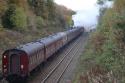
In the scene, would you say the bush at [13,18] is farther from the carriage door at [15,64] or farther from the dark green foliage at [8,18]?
the carriage door at [15,64]

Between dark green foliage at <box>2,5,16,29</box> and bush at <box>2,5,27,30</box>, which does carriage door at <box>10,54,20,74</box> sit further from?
dark green foliage at <box>2,5,16,29</box>

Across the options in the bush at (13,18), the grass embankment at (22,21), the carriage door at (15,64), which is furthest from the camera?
the bush at (13,18)

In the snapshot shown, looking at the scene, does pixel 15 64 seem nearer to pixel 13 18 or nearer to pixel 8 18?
pixel 13 18

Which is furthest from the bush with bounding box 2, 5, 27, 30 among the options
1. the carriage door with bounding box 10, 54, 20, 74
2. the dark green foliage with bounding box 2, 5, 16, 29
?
the carriage door with bounding box 10, 54, 20, 74

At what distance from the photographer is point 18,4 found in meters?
56.2

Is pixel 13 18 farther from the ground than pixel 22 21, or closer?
farther from the ground

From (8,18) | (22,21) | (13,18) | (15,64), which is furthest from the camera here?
(22,21)

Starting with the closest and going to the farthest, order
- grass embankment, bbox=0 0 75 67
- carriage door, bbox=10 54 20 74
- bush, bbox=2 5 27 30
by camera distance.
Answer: carriage door, bbox=10 54 20 74
grass embankment, bbox=0 0 75 67
bush, bbox=2 5 27 30

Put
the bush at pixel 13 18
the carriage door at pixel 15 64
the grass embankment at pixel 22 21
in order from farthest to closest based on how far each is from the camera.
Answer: the bush at pixel 13 18, the grass embankment at pixel 22 21, the carriage door at pixel 15 64

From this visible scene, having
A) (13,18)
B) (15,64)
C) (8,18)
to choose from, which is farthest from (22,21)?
(15,64)

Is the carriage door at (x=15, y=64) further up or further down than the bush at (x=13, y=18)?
further down

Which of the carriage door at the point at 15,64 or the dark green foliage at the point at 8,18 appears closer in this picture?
the carriage door at the point at 15,64

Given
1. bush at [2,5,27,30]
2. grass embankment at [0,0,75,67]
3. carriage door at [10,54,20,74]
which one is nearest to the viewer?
carriage door at [10,54,20,74]

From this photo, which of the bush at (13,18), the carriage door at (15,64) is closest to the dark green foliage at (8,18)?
the bush at (13,18)
